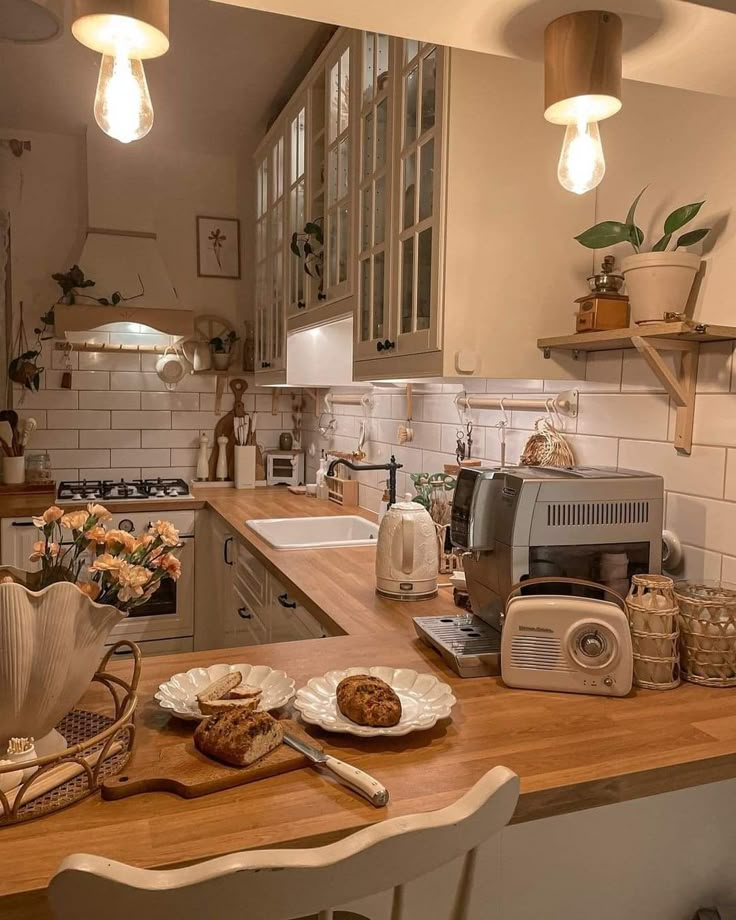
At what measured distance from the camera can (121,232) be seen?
368 cm

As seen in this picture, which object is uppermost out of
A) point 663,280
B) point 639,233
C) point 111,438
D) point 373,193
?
point 373,193

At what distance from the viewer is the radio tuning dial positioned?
1.20m

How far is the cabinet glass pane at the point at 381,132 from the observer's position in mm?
2041

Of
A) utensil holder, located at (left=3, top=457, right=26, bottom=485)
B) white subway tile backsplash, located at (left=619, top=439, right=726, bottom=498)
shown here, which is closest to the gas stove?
utensil holder, located at (left=3, top=457, right=26, bottom=485)

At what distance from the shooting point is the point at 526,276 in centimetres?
175

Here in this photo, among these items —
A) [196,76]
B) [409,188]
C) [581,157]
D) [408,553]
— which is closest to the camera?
[581,157]

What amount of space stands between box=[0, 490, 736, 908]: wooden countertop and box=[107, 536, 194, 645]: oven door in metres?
2.24

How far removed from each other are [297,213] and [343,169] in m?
0.62

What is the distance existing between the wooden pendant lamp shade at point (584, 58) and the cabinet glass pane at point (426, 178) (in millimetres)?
869

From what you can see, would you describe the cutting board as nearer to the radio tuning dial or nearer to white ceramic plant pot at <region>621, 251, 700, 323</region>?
the radio tuning dial

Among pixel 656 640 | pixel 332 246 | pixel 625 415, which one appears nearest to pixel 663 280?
pixel 625 415

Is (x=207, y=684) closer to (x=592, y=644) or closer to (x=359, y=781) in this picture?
(x=359, y=781)

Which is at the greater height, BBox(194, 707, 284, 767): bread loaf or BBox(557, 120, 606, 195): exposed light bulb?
BBox(557, 120, 606, 195): exposed light bulb

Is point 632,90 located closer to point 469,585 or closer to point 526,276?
point 526,276
